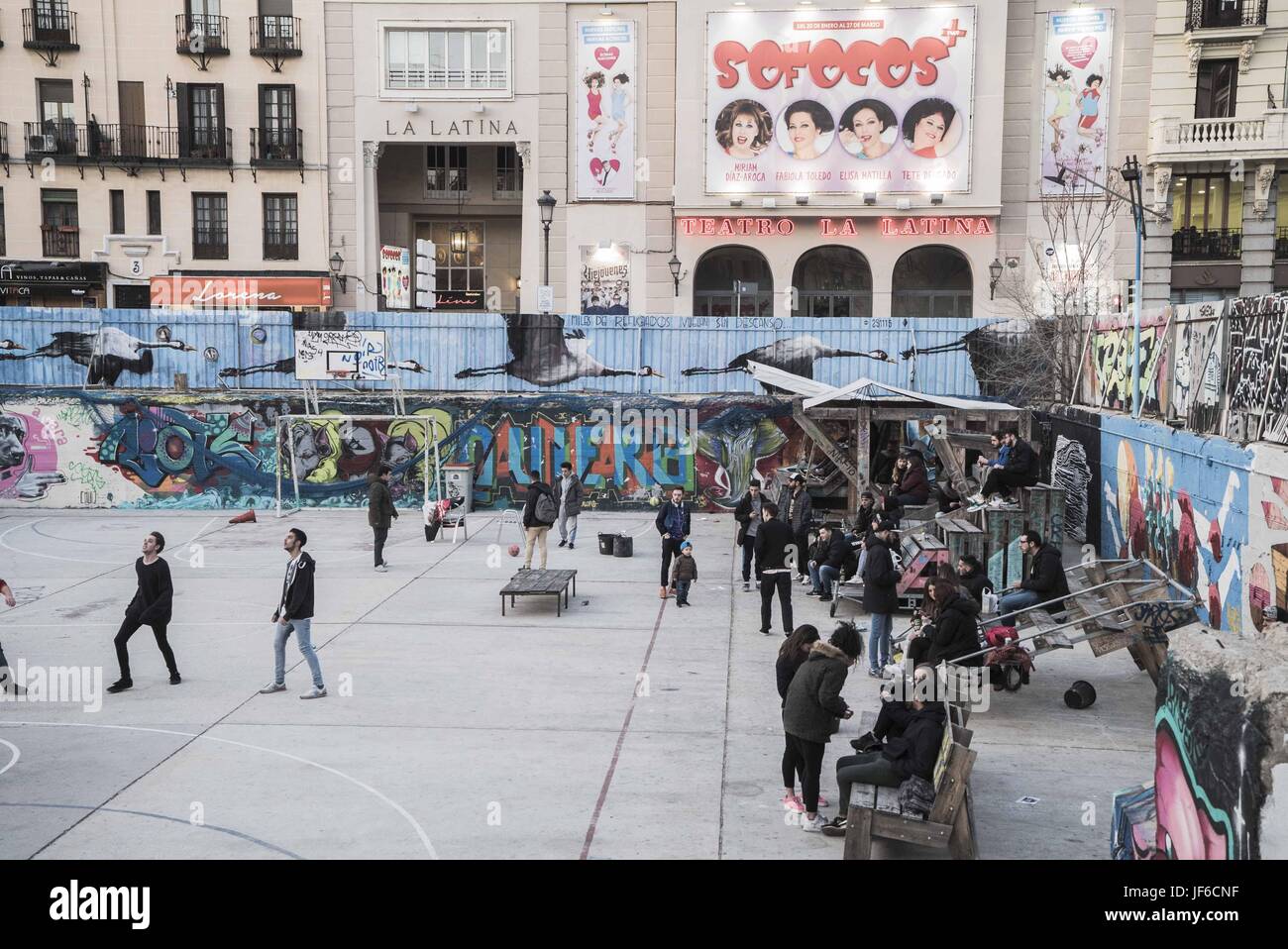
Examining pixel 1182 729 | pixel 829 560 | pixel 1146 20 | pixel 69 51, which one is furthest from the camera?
pixel 69 51

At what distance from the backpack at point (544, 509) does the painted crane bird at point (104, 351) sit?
515 inches

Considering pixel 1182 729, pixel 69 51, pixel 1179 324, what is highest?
pixel 69 51

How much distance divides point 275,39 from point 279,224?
6657 millimetres

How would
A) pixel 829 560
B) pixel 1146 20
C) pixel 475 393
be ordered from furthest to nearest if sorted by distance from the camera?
pixel 1146 20
pixel 475 393
pixel 829 560

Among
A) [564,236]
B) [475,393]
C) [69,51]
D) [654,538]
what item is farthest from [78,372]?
[69,51]

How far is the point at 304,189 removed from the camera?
141ft

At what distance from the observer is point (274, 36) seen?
42.4 m

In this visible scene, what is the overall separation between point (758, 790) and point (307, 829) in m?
3.59

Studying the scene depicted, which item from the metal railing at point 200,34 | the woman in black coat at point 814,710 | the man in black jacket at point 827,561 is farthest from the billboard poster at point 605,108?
the woman in black coat at point 814,710

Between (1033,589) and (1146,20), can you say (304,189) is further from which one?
(1033,589)

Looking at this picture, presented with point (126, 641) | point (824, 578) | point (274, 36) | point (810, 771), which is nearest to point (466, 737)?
point (810, 771)

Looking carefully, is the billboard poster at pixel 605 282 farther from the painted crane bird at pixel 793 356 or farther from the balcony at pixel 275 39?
the painted crane bird at pixel 793 356

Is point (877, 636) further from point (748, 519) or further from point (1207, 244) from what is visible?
point (1207, 244)

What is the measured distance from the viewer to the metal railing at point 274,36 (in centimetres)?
4197
